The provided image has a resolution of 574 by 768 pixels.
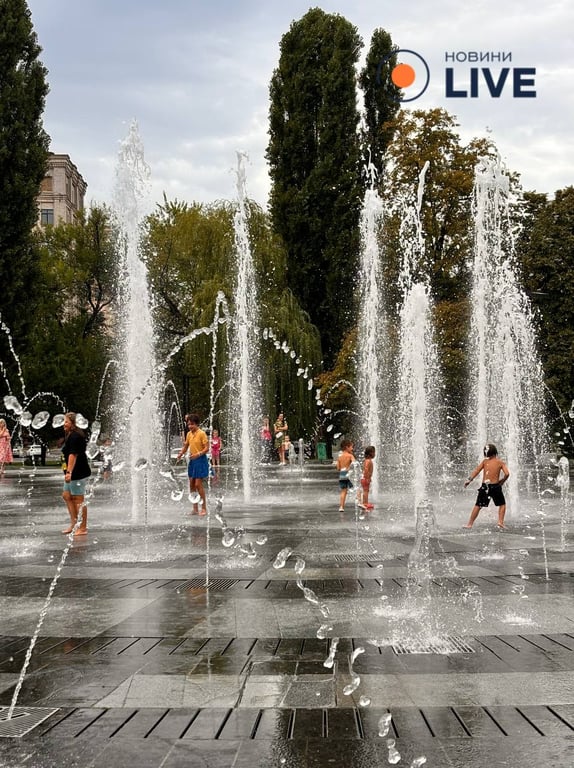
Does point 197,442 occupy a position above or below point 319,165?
below

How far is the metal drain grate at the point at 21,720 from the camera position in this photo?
13.7ft

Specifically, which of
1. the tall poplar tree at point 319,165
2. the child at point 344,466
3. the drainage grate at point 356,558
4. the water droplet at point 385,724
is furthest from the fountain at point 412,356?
the water droplet at point 385,724

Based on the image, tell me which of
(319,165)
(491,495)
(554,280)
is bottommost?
(491,495)

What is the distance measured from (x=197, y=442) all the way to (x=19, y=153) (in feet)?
60.7

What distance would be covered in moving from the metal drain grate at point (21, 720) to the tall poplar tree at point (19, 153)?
25479 mm

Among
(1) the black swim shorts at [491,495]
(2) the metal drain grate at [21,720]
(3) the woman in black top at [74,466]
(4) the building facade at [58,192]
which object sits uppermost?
(4) the building facade at [58,192]

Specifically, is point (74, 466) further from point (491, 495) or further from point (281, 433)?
point (281, 433)

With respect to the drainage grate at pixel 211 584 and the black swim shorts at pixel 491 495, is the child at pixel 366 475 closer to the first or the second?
the black swim shorts at pixel 491 495

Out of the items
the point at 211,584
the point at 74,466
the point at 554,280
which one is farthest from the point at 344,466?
the point at 554,280

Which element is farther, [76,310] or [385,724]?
[76,310]

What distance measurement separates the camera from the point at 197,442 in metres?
13.6

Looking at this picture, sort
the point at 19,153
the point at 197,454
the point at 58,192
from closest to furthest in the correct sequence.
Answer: the point at 197,454
the point at 19,153
the point at 58,192

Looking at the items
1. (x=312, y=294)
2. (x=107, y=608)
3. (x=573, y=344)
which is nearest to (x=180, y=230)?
(x=312, y=294)

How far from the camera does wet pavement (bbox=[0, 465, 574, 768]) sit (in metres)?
3.99
